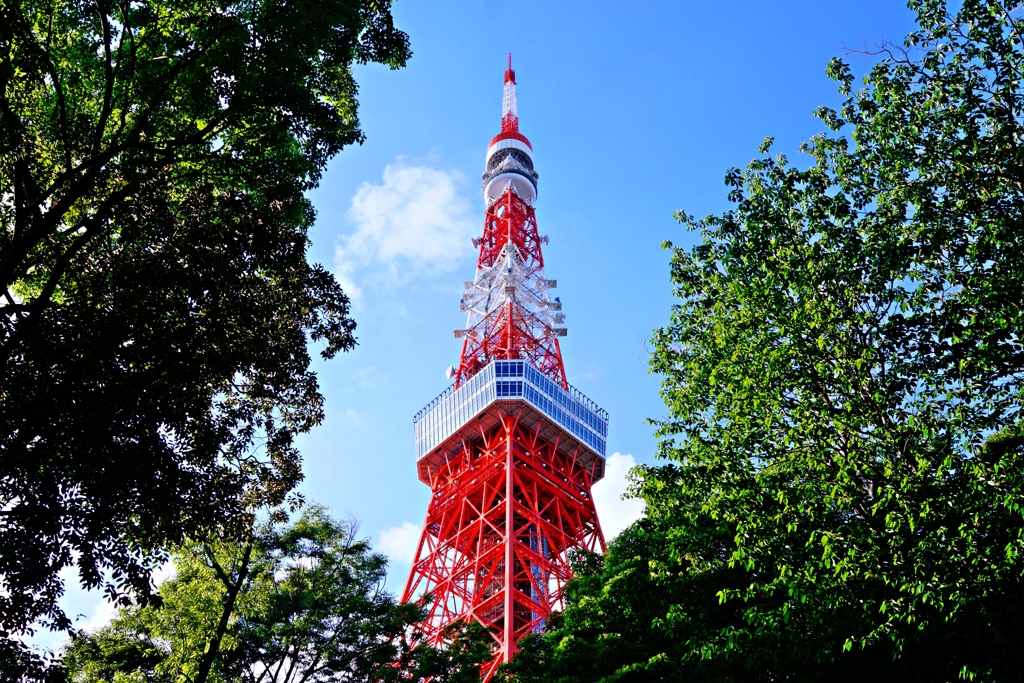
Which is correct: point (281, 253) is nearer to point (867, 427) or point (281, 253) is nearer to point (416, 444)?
point (867, 427)

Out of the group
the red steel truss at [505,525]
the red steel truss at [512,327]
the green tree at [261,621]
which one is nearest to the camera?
the green tree at [261,621]

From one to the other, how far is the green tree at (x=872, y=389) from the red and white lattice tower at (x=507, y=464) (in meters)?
19.7

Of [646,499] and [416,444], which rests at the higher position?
[416,444]

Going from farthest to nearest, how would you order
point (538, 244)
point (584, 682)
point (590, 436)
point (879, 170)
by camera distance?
1. point (538, 244)
2. point (590, 436)
3. point (584, 682)
4. point (879, 170)

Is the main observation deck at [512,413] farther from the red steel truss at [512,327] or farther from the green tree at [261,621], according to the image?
the green tree at [261,621]

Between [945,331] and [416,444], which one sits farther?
[416,444]

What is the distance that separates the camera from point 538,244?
49.3 meters

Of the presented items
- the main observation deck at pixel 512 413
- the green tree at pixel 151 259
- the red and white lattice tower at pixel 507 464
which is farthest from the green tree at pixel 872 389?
the main observation deck at pixel 512 413

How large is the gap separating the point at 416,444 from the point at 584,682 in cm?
2833

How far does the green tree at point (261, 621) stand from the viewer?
12688mm

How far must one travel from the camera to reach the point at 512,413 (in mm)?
37656

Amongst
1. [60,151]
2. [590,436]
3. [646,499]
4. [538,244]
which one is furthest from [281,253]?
[538,244]

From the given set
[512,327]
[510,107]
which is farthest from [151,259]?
[510,107]

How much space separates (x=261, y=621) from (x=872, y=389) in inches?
392
